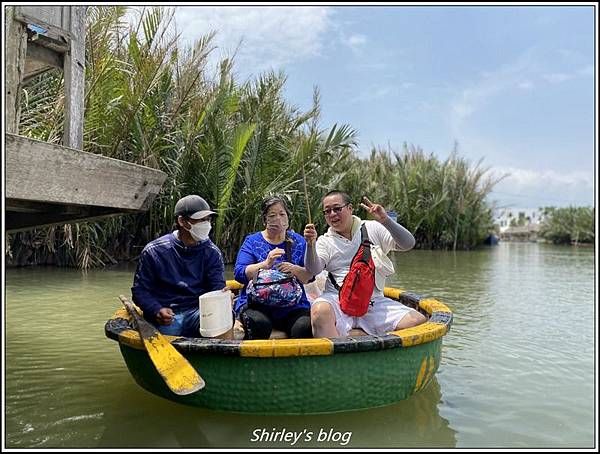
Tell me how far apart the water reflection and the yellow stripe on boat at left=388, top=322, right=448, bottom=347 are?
0.48 metres

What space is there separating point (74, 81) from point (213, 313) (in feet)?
5.24

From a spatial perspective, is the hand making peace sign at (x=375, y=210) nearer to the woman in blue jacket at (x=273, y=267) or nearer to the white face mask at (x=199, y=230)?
the woman in blue jacket at (x=273, y=267)

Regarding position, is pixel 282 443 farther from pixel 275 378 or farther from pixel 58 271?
pixel 58 271

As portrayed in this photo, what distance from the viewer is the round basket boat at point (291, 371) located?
10.4 feet

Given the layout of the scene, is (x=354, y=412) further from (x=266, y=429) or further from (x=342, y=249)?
(x=342, y=249)

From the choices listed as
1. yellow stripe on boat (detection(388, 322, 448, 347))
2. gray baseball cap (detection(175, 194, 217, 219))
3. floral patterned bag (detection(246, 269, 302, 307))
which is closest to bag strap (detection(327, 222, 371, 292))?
floral patterned bag (detection(246, 269, 302, 307))

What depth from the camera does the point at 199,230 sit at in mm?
3668

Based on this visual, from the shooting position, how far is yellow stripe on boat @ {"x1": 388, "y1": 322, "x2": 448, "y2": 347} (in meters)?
3.43

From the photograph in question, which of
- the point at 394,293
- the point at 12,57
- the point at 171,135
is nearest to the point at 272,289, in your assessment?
the point at 394,293

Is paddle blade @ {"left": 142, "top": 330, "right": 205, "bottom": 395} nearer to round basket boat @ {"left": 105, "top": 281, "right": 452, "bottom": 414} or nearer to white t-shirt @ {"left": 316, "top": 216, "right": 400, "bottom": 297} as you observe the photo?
round basket boat @ {"left": 105, "top": 281, "right": 452, "bottom": 414}

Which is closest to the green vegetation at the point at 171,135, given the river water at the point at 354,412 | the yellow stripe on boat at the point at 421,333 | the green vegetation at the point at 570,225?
the river water at the point at 354,412

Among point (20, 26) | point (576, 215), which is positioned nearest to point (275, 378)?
point (20, 26)

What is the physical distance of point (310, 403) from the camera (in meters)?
3.28

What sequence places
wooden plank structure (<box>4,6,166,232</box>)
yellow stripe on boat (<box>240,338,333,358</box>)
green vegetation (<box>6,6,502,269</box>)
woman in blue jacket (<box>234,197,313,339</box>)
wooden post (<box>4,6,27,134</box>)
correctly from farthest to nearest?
1. green vegetation (<box>6,6,502,269</box>)
2. woman in blue jacket (<box>234,197,313,339</box>)
3. yellow stripe on boat (<box>240,338,333,358</box>)
4. wooden post (<box>4,6,27,134</box>)
5. wooden plank structure (<box>4,6,166,232</box>)
